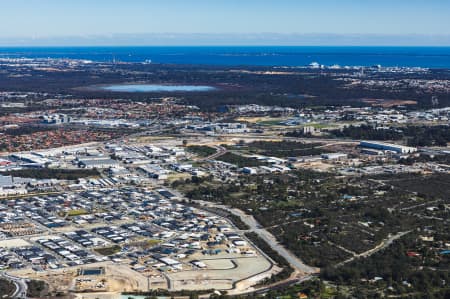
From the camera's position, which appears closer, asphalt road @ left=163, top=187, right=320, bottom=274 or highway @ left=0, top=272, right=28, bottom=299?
highway @ left=0, top=272, right=28, bottom=299

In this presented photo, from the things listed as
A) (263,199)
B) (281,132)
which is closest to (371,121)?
(281,132)

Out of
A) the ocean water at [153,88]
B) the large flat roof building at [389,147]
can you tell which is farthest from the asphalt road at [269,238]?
the ocean water at [153,88]

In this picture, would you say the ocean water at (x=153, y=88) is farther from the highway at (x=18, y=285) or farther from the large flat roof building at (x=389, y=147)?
the highway at (x=18, y=285)

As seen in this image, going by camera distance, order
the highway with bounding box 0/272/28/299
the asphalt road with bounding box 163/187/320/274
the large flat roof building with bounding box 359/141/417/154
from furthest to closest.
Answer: the large flat roof building with bounding box 359/141/417/154 → the asphalt road with bounding box 163/187/320/274 → the highway with bounding box 0/272/28/299

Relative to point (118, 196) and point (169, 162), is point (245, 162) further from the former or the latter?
point (118, 196)

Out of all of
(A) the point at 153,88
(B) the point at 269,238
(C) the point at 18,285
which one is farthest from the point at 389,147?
(A) the point at 153,88

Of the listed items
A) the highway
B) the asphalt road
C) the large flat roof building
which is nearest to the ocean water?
the large flat roof building

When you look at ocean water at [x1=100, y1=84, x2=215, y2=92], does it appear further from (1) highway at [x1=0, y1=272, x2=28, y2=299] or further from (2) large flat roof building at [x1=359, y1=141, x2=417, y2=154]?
(1) highway at [x1=0, y1=272, x2=28, y2=299]

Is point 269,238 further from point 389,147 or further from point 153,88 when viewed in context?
point 153,88
